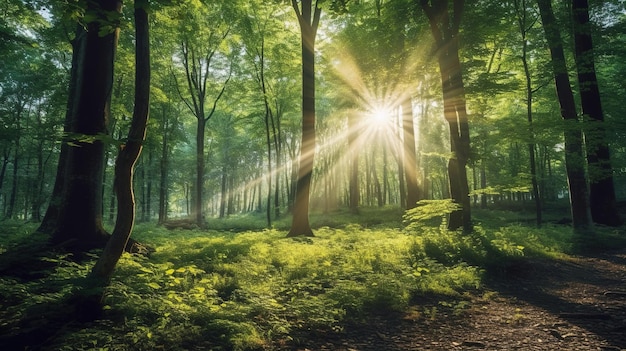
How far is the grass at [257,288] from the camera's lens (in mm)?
4160

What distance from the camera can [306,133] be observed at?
1384 cm

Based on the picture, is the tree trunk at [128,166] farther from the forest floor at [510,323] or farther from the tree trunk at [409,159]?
the tree trunk at [409,159]

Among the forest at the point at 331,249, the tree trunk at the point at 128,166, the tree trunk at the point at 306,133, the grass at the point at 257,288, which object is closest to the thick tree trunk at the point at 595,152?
the forest at the point at 331,249

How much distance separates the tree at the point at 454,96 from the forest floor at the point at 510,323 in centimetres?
399

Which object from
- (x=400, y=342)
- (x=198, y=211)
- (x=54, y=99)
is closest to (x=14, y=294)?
(x=400, y=342)

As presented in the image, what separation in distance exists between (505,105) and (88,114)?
32.4 m

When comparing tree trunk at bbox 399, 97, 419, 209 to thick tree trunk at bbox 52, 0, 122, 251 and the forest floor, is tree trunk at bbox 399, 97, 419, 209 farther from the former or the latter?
thick tree trunk at bbox 52, 0, 122, 251

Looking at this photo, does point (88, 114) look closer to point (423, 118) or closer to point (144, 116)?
point (144, 116)

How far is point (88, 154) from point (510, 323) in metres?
9.07

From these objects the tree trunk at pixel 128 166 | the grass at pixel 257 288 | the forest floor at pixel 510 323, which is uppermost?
the tree trunk at pixel 128 166

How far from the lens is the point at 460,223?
1184 cm

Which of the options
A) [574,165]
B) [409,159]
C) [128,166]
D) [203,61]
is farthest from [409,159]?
[128,166]

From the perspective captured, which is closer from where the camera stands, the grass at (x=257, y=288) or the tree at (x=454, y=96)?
the grass at (x=257, y=288)

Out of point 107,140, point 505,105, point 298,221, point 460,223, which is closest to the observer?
point 107,140
